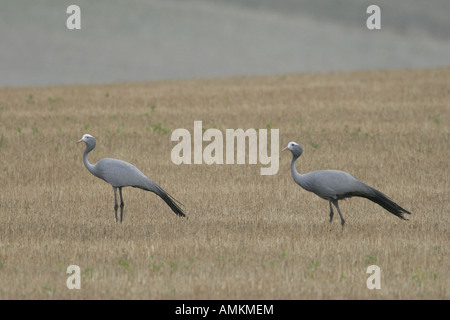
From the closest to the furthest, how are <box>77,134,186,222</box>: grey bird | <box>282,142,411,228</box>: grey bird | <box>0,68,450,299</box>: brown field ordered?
<box>0,68,450,299</box>: brown field → <box>282,142,411,228</box>: grey bird → <box>77,134,186,222</box>: grey bird

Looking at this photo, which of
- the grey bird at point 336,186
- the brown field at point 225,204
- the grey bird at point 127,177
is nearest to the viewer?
the brown field at point 225,204

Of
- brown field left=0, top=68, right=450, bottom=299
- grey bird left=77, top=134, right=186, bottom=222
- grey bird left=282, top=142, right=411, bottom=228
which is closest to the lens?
brown field left=0, top=68, right=450, bottom=299

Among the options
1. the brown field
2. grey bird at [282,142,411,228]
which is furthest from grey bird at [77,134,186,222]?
grey bird at [282,142,411,228]

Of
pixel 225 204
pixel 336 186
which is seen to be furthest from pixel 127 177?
pixel 336 186

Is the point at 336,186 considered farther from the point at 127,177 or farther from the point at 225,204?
the point at 127,177

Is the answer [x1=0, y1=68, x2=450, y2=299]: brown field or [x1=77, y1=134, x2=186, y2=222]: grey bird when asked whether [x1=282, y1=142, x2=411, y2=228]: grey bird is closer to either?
[x1=0, y1=68, x2=450, y2=299]: brown field

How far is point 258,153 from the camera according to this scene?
24203mm

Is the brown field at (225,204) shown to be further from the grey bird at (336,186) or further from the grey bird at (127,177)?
the grey bird at (336,186)

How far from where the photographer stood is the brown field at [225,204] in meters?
10.8

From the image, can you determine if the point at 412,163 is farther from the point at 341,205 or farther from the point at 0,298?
the point at 0,298

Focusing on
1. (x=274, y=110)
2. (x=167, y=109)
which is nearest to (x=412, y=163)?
(x=274, y=110)

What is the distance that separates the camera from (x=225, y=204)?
16.7 metres

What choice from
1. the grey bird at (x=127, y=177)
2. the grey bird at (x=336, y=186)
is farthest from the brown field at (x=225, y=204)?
the grey bird at (x=336, y=186)

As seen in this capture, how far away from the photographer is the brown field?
1077cm
